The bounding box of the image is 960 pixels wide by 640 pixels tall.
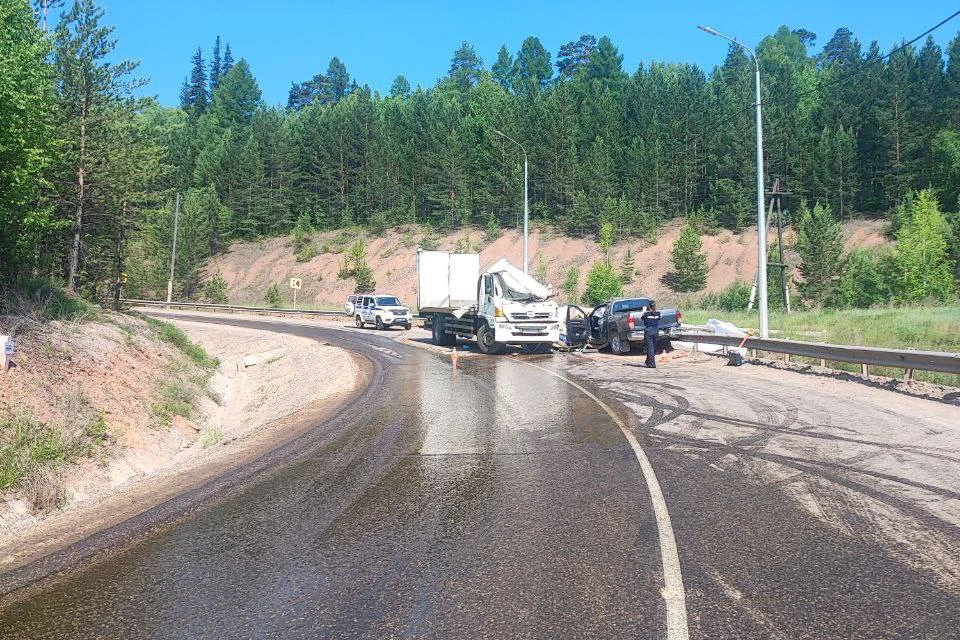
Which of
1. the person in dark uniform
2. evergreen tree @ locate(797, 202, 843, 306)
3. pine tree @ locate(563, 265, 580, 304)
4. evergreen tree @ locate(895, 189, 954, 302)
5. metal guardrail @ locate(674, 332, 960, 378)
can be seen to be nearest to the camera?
metal guardrail @ locate(674, 332, 960, 378)

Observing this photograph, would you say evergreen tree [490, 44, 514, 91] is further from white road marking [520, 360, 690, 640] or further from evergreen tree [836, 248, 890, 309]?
white road marking [520, 360, 690, 640]

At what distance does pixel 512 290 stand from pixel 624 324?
13.3 feet

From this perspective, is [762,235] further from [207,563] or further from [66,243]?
[66,243]

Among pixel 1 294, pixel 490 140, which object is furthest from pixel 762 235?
pixel 490 140

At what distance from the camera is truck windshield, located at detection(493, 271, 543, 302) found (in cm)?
2297

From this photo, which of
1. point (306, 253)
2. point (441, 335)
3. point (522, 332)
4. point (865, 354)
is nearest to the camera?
point (865, 354)

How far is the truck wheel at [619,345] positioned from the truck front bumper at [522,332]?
6.58 ft

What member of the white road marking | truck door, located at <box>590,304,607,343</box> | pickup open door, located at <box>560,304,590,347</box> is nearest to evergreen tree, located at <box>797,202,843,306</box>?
truck door, located at <box>590,304,607,343</box>

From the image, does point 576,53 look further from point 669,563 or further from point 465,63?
point 669,563

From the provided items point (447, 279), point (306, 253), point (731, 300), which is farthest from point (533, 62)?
point (447, 279)

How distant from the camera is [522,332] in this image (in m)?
22.6

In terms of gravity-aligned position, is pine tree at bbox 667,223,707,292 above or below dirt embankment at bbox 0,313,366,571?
above

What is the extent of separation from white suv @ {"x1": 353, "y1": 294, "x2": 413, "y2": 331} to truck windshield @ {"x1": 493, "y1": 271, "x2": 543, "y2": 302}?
16.2 metres

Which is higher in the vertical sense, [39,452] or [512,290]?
[512,290]
